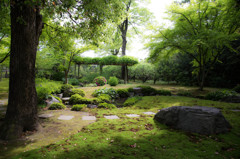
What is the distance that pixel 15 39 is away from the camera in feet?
9.30

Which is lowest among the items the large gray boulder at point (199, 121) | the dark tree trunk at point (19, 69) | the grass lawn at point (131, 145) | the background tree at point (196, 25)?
the grass lawn at point (131, 145)

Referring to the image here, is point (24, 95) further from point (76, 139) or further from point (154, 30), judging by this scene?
point (154, 30)

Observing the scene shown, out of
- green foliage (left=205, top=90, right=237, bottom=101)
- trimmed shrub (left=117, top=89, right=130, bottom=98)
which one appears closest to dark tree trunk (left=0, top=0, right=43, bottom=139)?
trimmed shrub (left=117, top=89, right=130, bottom=98)

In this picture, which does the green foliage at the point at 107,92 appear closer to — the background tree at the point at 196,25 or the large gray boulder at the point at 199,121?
the background tree at the point at 196,25

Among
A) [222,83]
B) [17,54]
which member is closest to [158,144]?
[17,54]

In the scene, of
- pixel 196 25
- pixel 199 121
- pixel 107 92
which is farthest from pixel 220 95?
pixel 107 92

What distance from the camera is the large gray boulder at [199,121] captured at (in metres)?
3.14

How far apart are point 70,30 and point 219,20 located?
35.7 ft

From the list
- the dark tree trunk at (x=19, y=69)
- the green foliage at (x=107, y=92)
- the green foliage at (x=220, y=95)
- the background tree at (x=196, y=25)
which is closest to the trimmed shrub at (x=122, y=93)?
the green foliage at (x=107, y=92)

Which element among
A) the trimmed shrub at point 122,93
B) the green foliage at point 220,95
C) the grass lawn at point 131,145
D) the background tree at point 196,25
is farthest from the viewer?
the background tree at point 196,25

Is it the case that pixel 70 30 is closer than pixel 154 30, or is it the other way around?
pixel 70 30

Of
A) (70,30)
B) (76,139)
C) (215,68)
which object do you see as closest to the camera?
(76,139)

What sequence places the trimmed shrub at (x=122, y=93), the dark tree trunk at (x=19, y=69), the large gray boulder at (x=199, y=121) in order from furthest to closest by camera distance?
the trimmed shrub at (x=122, y=93) → the large gray boulder at (x=199, y=121) → the dark tree trunk at (x=19, y=69)

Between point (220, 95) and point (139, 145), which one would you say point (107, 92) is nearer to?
point (139, 145)
